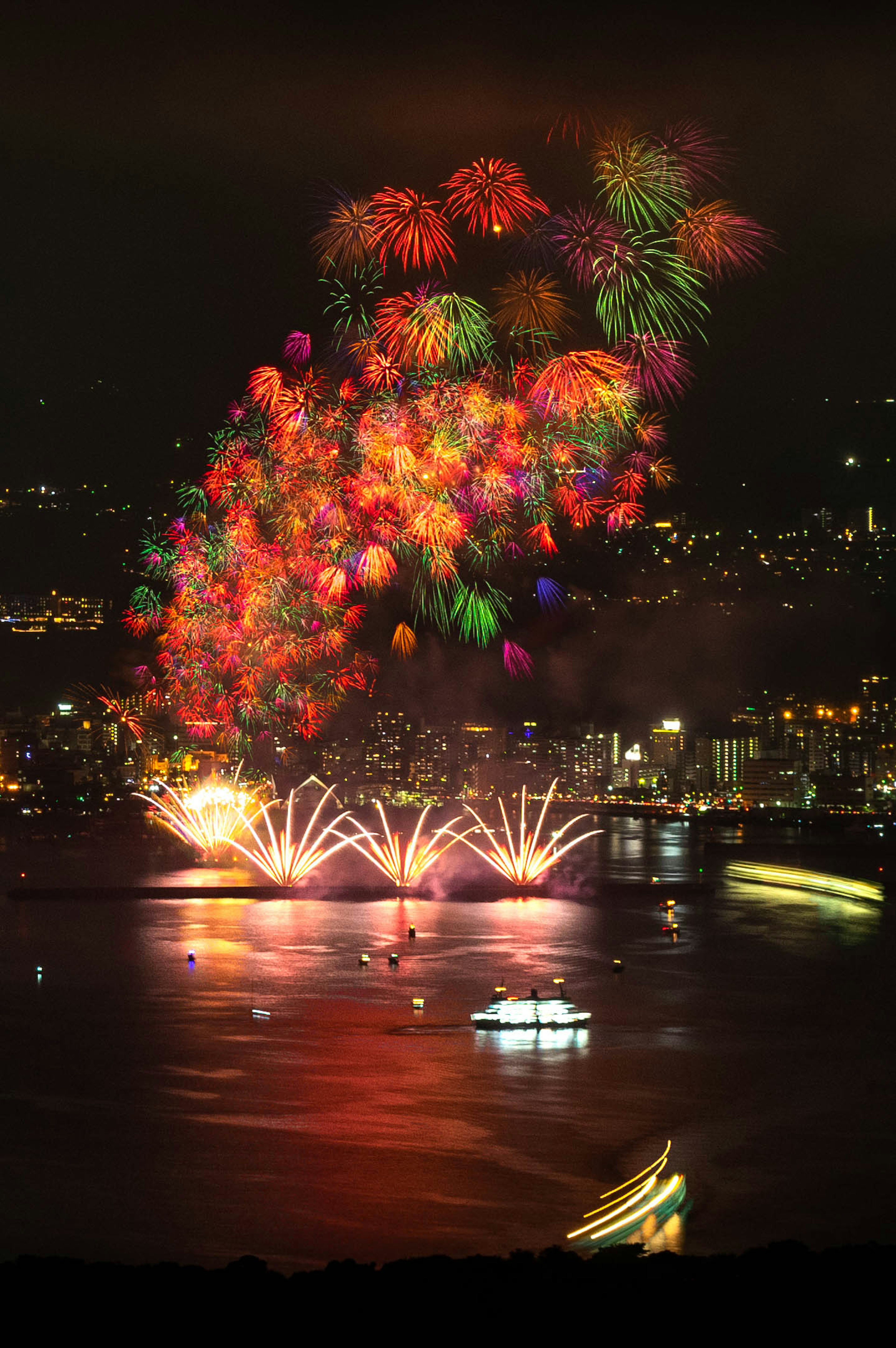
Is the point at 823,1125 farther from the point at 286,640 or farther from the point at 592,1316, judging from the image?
the point at 286,640

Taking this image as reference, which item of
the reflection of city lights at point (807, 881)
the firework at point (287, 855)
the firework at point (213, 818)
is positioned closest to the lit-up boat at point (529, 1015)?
the firework at point (287, 855)

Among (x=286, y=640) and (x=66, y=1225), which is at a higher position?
(x=286, y=640)

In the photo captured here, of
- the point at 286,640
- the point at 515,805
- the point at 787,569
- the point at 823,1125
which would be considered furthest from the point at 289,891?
the point at 787,569

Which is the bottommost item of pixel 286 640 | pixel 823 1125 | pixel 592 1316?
pixel 823 1125

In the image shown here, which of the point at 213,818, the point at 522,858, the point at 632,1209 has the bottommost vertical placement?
the point at 632,1209

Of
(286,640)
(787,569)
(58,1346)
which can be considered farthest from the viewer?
(787,569)

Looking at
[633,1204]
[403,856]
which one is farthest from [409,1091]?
[403,856]

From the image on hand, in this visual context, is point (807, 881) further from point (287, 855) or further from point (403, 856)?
point (287, 855)
